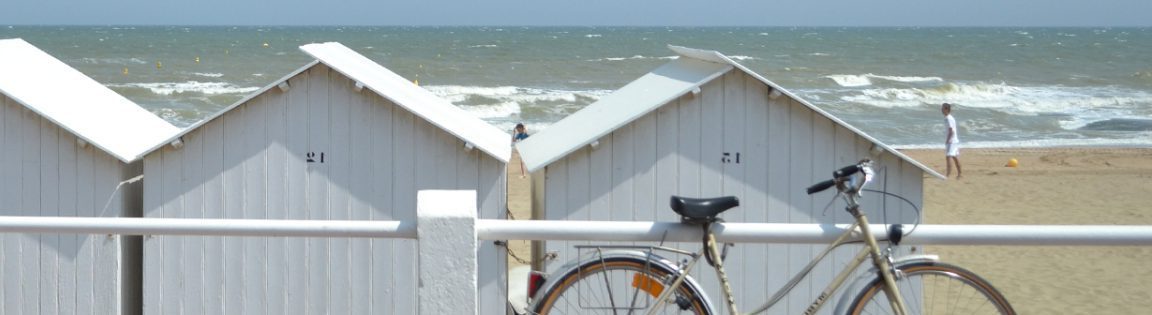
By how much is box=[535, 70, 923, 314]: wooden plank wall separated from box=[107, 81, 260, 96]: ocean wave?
3177 centimetres

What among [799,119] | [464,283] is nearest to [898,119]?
[799,119]

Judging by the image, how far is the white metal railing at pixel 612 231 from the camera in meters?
3.71

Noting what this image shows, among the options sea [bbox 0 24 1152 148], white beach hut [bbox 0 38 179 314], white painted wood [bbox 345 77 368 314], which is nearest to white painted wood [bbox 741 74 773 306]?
white painted wood [bbox 345 77 368 314]

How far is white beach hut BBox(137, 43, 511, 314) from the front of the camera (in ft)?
24.5

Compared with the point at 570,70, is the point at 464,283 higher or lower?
lower

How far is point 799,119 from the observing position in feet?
24.9

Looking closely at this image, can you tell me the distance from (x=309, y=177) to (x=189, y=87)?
34081 mm

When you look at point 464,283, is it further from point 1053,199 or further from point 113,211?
point 1053,199

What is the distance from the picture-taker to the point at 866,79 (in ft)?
155

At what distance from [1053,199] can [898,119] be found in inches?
561

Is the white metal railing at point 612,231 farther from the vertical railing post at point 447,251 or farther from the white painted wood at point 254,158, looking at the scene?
the white painted wood at point 254,158

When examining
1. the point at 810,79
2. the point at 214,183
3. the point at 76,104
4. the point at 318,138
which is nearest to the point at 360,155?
the point at 318,138

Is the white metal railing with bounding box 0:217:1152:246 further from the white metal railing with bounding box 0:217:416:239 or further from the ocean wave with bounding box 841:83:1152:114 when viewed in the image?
the ocean wave with bounding box 841:83:1152:114

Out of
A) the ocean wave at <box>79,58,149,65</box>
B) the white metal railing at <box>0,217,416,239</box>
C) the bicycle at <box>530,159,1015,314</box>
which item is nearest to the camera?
the white metal railing at <box>0,217,416,239</box>
